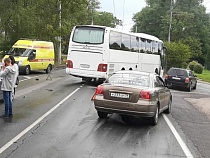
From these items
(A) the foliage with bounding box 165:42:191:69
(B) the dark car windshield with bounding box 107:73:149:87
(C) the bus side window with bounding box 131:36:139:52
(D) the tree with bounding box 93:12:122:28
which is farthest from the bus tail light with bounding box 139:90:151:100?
(D) the tree with bounding box 93:12:122:28

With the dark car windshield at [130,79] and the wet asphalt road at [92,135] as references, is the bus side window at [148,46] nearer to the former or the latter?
the wet asphalt road at [92,135]

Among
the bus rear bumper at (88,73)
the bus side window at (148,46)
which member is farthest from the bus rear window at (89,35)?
the bus side window at (148,46)

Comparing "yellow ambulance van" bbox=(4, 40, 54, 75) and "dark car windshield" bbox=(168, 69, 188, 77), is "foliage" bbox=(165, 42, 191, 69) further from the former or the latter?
"dark car windshield" bbox=(168, 69, 188, 77)

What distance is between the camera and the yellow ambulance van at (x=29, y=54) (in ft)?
93.0

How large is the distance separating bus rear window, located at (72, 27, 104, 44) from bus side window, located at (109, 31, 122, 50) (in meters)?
0.73

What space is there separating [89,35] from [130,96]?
11.6 m

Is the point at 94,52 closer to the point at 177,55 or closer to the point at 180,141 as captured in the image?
the point at 180,141

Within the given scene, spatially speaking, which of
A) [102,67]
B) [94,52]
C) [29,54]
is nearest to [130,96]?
[102,67]

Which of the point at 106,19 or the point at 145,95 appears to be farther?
the point at 106,19

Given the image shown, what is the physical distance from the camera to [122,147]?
737cm

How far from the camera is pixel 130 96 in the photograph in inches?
375

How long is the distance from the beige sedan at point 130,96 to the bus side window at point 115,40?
34.3ft

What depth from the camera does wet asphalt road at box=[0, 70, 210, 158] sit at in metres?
6.91

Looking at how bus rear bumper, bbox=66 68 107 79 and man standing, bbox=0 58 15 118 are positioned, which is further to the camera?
bus rear bumper, bbox=66 68 107 79
